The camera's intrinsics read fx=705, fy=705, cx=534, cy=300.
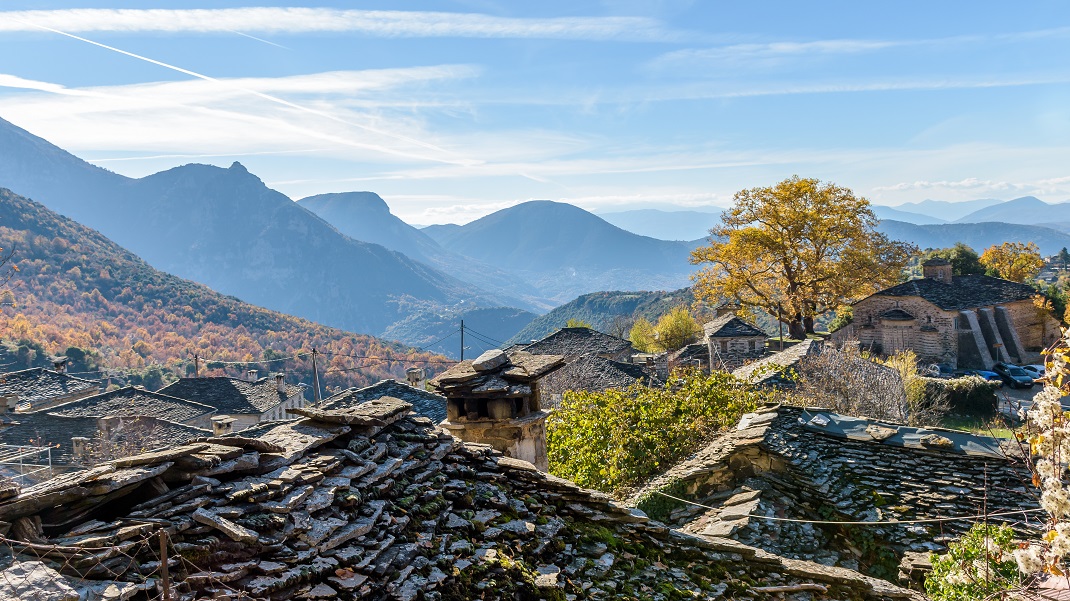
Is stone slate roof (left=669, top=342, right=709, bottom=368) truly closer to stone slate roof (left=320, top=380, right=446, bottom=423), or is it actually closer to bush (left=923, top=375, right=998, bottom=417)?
bush (left=923, top=375, right=998, bottom=417)

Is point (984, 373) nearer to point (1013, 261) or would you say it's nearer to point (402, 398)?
point (1013, 261)

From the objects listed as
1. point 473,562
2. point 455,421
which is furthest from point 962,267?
point 473,562

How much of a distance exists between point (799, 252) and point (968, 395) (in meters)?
13.9

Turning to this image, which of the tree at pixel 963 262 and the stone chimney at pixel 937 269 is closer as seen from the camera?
the stone chimney at pixel 937 269

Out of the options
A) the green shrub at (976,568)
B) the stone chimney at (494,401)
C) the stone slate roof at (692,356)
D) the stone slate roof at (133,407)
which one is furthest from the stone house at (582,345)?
the green shrub at (976,568)

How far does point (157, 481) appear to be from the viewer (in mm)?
3721

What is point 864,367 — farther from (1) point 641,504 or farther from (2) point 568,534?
(2) point 568,534

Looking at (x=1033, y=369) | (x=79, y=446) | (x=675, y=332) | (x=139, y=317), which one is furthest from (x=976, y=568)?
(x=139, y=317)

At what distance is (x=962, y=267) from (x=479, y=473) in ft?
171

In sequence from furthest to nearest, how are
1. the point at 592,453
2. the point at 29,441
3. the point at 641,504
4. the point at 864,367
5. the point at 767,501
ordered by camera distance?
the point at 29,441, the point at 864,367, the point at 592,453, the point at 641,504, the point at 767,501

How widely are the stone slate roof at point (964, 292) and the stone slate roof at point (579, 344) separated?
1485 cm

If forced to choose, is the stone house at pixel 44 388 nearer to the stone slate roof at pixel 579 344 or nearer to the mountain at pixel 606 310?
the stone slate roof at pixel 579 344

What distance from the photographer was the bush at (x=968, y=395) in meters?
28.5

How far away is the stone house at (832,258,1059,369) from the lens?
126ft
